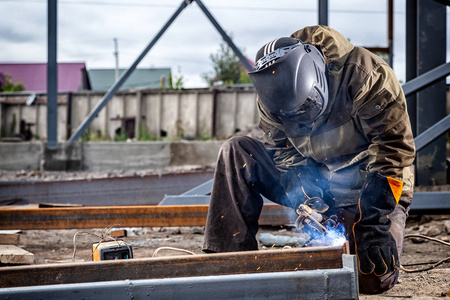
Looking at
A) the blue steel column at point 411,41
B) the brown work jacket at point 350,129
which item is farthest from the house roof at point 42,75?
the brown work jacket at point 350,129

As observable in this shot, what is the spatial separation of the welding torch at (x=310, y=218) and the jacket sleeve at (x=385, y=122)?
31 cm

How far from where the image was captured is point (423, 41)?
4.45 m

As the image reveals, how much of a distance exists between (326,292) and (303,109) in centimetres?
84

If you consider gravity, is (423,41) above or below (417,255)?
above

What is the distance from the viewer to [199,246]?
3.43 meters

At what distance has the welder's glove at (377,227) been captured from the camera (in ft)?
6.54

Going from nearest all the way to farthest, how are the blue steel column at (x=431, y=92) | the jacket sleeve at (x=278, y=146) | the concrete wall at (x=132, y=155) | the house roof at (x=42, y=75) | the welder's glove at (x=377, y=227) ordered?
1. the welder's glove at (x=377, y=227)
2. the jacket sleeve at (x=278, y=146)
3. the blue steel column at (x=431, y=92)
4. the concrete wall at (x=132, y=155)
5. the house roof at (x=42, y=75)

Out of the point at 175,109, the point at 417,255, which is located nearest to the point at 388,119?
the point at 417,255

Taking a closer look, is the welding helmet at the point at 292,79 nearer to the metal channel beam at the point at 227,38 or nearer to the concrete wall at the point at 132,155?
the metal channel beam at the point at 227,38

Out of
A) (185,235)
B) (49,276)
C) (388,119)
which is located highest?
(388,119)

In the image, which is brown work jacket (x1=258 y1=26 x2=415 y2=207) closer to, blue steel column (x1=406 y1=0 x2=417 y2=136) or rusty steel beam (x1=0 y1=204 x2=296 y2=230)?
rusty steel beam (x1=0 y1=204 x2=296 y2=230)

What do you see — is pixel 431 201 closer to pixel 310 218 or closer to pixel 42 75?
pixel 310 218

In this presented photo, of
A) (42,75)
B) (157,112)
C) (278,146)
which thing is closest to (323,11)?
(278,146)

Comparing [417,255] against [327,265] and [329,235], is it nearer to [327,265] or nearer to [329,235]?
[329,235]
